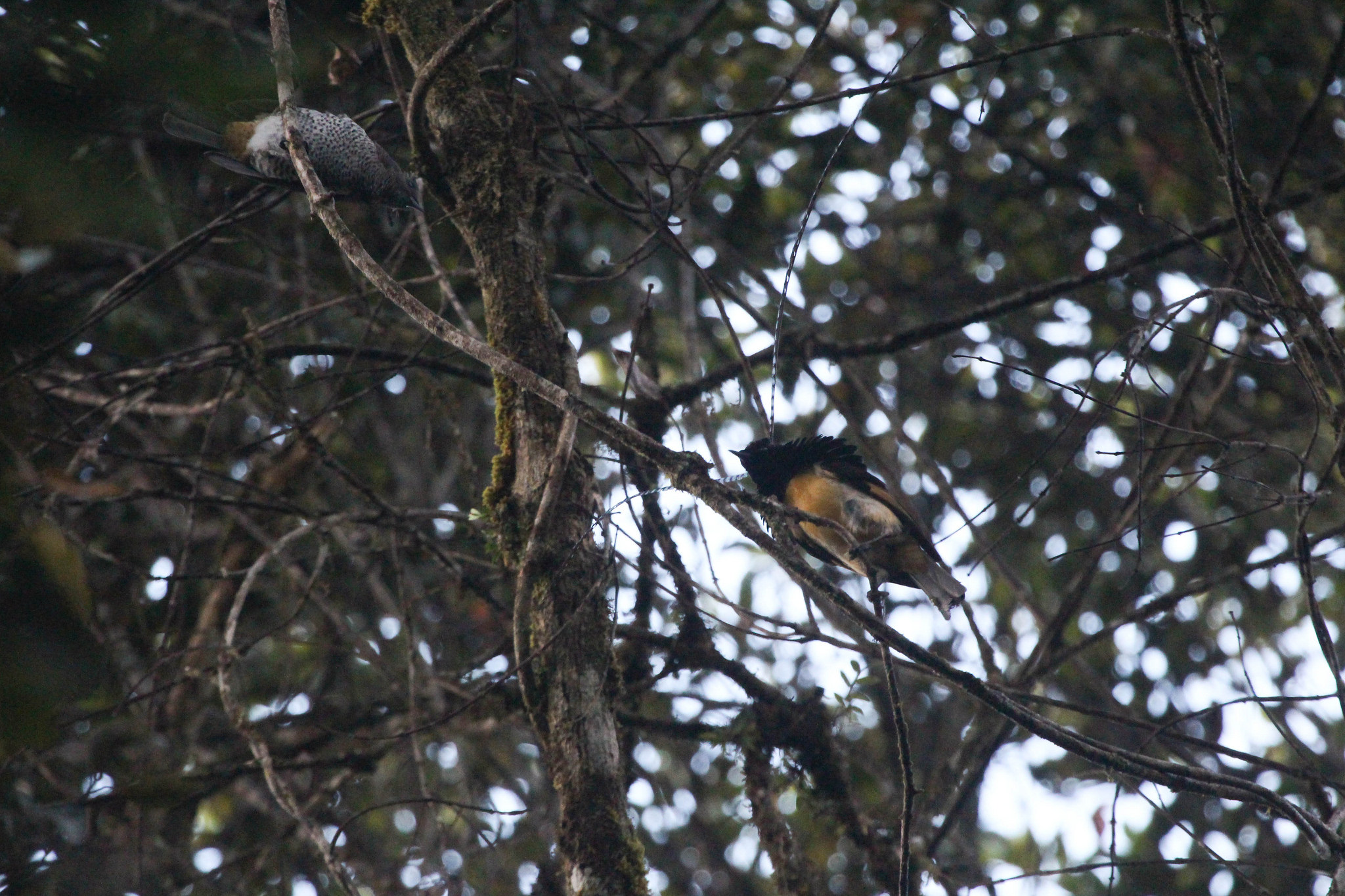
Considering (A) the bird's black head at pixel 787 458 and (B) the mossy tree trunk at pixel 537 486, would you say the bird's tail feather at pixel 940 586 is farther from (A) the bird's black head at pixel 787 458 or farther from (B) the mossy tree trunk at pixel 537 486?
(B) the mossy tree trunk at pixel 537 486

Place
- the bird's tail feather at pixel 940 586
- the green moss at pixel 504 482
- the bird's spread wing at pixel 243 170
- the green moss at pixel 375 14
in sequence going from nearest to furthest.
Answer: the green moss at pixel 504 482 → the green moss at pixel 375 14 → the bird's spread wing at pixel 243 170 → the bird's tail feather at pixel 940 586

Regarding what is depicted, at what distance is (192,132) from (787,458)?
2.47 m

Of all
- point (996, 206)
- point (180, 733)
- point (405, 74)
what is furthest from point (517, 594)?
point (996, 206)

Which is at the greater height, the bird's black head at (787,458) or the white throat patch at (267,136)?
the white throat patch at (267,136)

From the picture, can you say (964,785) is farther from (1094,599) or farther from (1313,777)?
(1094,599)

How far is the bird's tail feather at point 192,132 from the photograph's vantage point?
10.8ft

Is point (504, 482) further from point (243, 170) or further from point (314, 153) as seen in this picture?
point (243, 170)

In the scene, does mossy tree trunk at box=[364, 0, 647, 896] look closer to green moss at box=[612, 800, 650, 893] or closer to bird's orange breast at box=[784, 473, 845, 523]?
green moss at box=[612, 800, 650, 893]

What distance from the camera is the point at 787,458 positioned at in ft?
13.3

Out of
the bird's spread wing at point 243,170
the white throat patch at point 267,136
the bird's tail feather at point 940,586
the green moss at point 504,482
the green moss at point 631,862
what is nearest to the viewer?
the green moss at point 631,862

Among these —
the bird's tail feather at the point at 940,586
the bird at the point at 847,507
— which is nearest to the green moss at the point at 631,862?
the bird at the point at 847,507

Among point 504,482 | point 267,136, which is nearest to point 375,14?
point 267,136

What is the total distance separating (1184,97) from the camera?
588 centimetres

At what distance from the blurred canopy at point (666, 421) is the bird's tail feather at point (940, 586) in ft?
0.68
